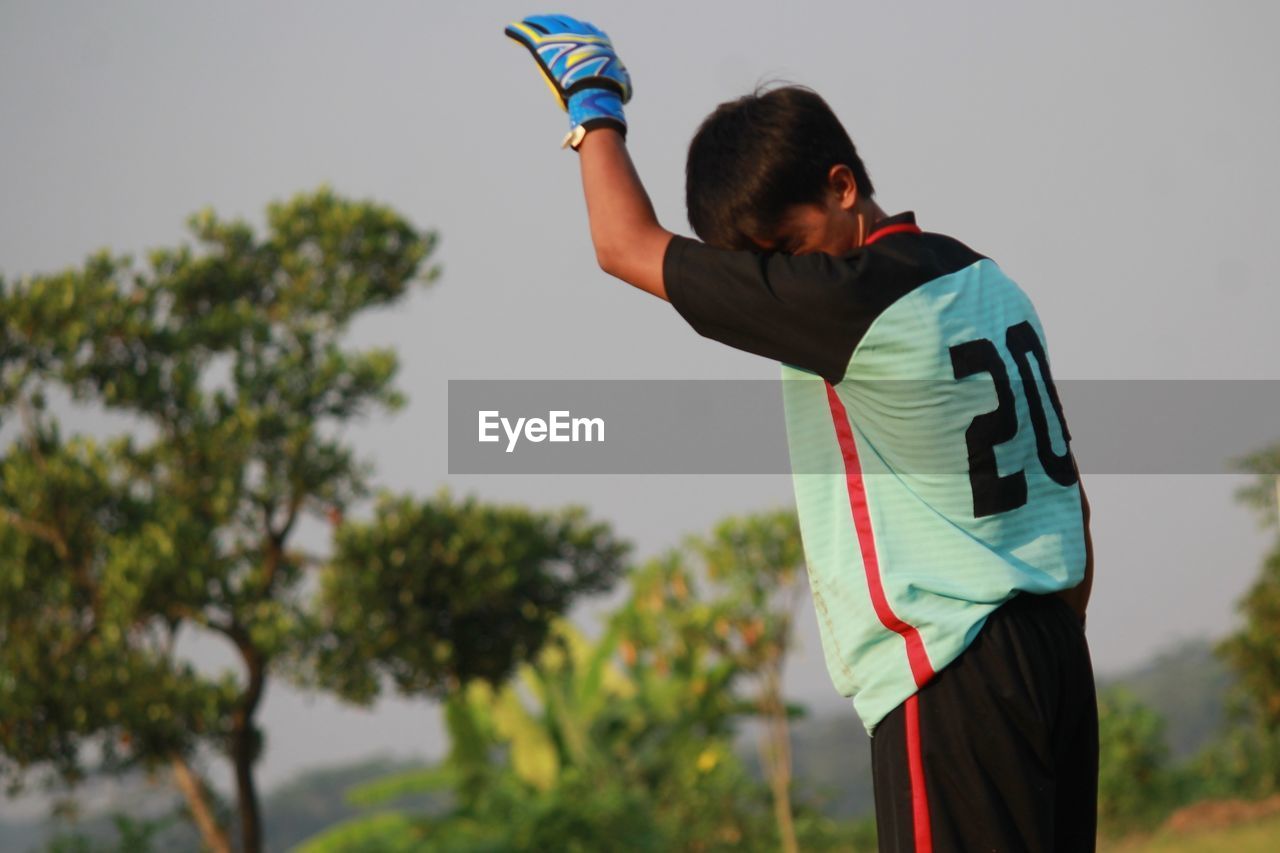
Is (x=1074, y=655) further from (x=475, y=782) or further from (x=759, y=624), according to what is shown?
(x=759, y=624)

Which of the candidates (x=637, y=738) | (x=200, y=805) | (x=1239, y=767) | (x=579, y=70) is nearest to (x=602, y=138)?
(x=579, y=70)

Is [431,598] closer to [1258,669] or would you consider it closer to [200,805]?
[200,805]

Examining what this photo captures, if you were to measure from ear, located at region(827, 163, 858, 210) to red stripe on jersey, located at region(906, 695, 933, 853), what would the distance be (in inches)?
24.3

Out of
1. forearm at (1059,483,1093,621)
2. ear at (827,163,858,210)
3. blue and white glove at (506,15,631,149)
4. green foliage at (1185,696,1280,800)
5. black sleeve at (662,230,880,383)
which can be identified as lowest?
green foliage at (1185,696,1280,800)

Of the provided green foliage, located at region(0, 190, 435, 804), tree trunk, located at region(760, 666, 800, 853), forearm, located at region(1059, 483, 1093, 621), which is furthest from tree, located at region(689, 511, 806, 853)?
forearm, located at region(1059, 483, 1093, 621)

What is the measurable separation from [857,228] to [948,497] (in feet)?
1.19

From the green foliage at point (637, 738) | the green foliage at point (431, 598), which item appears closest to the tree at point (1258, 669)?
the green foliage at point (637, 738)

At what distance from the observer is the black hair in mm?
1676

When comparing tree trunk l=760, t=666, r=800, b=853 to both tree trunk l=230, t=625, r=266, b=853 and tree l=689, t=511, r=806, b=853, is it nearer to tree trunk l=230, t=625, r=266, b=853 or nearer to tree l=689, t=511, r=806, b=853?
tree l=689, t=511, r=806, b=853

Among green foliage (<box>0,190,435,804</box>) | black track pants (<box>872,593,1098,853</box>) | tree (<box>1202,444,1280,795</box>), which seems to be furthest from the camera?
tree (<box>1202,444,1280,795</box>)

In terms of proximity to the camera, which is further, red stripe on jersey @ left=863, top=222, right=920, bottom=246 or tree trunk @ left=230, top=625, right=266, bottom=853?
tree trunk @ left=230, top=625, right=266, bottom=853

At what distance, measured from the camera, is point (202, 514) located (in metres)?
9.28

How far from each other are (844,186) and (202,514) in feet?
27.1

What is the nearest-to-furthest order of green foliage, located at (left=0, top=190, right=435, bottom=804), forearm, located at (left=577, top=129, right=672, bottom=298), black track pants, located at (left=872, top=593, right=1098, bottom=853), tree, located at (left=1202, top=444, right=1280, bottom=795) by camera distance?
black track pants, located at (left=872, top=593, right=1098, bottom=853) → forearm, located at (left=577, top=129, right=672, bottom=298) → green foliage, located at (left=0, top=190, right=435, bottom=804) → tree, located at (left=1202, top=444, right=1280, bottom=795)
